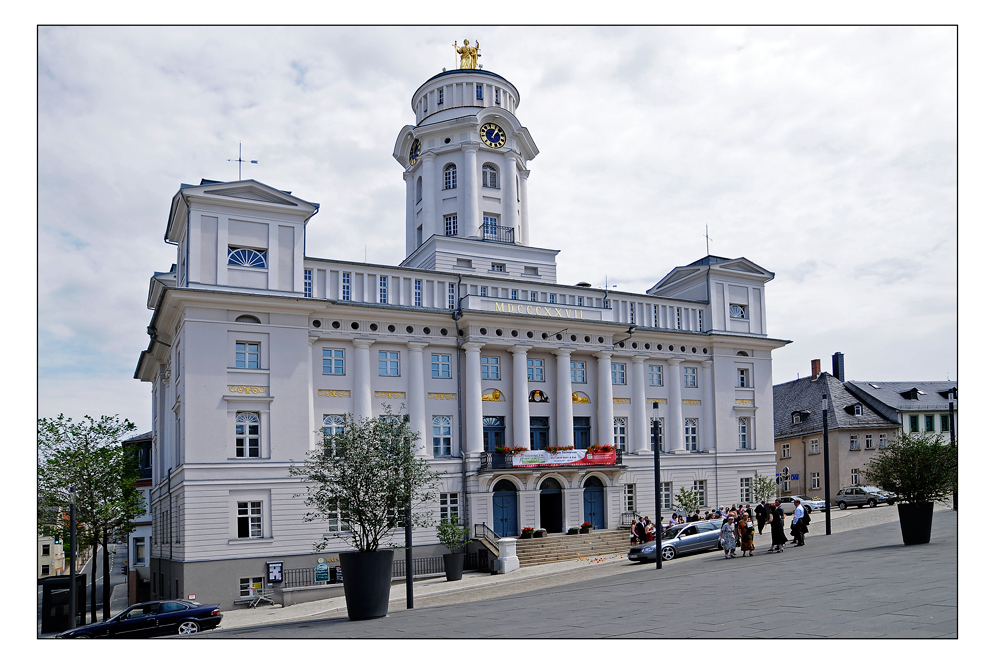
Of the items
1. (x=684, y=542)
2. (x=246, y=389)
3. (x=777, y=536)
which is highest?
(x=246, y=389)

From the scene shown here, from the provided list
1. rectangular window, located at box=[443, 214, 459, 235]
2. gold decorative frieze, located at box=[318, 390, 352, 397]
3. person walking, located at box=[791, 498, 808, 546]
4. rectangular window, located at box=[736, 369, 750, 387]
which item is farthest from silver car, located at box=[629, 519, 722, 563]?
rectangular window, located at box=[443, 214, 459, 235]

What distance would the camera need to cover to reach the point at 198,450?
36656 mm

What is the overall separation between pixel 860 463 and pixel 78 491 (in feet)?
173

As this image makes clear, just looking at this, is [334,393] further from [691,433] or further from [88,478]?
[691,433]

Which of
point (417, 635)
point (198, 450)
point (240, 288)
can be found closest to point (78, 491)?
point (198, 450)

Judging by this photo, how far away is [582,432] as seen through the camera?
1868 inches

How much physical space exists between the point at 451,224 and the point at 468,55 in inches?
406

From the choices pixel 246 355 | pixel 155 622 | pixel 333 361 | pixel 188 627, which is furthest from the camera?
pixel 333 361

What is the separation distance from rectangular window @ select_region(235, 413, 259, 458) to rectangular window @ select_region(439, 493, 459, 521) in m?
9.20

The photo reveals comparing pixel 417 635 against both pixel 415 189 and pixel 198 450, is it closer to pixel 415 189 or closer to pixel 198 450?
pixel 198 450

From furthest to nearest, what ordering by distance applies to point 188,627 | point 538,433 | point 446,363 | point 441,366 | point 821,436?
point 821,436 → point 538,433 → point 446,363 → point 441,366 → point 188,627

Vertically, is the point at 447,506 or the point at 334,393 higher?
the point at 334,393

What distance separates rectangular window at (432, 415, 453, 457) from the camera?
142ft

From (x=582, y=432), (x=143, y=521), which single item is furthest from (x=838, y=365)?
(x=143, y=521)
